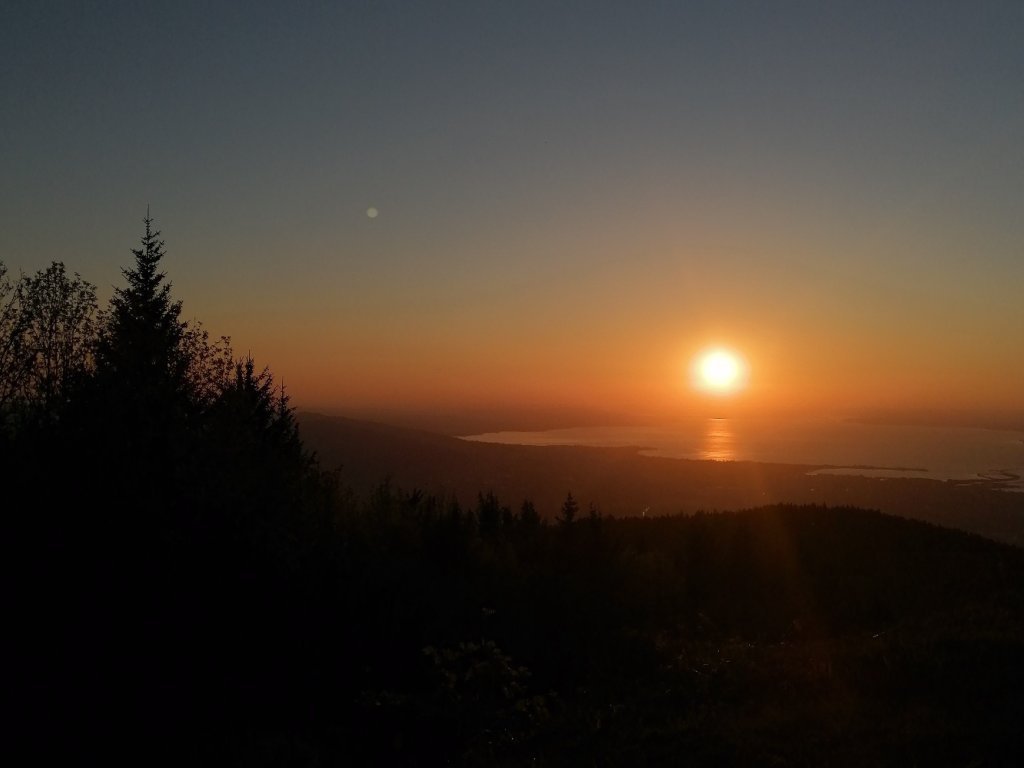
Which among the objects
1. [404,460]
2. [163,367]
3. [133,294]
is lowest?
[404,460]

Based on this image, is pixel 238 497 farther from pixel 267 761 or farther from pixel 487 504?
pixel 487 504

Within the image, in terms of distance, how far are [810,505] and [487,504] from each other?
12889 mm

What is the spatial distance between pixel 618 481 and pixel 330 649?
7488 cm

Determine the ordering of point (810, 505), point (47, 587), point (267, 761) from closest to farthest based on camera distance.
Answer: point (267, 761) → point (47, 587) → point (810, 505)

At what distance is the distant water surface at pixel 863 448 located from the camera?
322 feet

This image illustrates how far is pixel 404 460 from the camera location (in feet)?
369

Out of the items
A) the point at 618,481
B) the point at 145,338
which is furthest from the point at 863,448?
the point at 145,338

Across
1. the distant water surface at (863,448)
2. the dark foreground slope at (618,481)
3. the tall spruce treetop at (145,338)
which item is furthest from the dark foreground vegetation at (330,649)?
the distant water surface at (863,448)

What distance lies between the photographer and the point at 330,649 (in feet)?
36.8

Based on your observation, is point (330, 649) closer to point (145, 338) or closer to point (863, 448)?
point (145, 338)

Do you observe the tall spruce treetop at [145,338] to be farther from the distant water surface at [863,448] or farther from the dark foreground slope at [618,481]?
the distant water surface at [863,448]

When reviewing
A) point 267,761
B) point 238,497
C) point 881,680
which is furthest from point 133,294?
point 881,680

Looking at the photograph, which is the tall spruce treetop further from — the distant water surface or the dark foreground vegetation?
the distant water surface

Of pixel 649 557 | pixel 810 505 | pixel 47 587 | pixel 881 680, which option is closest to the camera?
pixel 47 587
